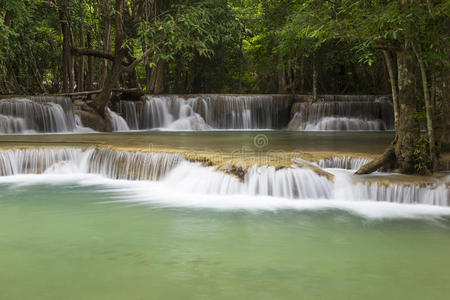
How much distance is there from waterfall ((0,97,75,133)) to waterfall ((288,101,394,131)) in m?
10.3

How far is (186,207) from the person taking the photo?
24.5 feet

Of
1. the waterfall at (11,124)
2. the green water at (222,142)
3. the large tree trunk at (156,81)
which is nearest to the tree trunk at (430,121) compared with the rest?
the green water at (222,142)

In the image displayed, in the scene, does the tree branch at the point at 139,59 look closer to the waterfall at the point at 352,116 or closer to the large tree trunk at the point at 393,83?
the waterfall at the point at 352,116

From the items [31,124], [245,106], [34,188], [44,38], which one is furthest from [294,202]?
[44,38]

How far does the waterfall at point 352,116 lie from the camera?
2036 cm

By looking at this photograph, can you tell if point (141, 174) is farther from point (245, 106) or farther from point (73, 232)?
point (245, 106)

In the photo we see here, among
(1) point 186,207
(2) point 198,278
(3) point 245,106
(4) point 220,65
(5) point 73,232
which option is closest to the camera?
(2) point 198,278

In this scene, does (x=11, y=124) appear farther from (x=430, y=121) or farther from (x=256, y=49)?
(x=256, y=49)

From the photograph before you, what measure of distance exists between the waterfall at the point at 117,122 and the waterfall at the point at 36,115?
6.45 feet

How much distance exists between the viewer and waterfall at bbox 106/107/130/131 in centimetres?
1984

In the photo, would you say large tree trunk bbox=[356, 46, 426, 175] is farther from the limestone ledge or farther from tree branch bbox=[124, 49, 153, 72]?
tree branch bbox=[124, 49, 153, 72]

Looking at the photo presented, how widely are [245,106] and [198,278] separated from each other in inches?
711

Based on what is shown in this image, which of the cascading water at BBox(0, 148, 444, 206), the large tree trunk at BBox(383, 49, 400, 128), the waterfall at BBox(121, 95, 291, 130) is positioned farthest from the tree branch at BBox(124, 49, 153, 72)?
the large tree trunk at BBox(383, 49, 400, 128)

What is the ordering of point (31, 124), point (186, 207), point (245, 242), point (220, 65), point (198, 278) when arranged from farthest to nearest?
point (220, 65)
point (31, 124)
point (186, 207)
point (245, 242)
point (198, 278)
